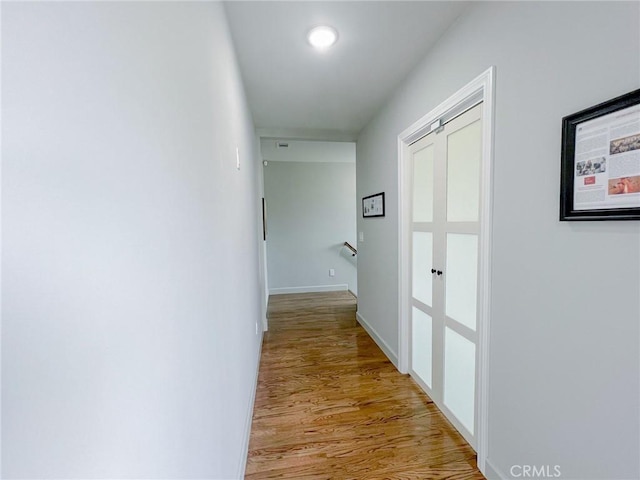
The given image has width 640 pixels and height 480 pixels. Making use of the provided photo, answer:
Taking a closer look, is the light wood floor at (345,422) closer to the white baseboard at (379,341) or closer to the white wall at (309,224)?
the white baseboard at (379,341)

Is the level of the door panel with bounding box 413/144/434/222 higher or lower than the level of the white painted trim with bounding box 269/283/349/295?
higher

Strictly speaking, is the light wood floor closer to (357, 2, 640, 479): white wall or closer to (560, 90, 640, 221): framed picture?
(357, 2, 640, 479): white wall

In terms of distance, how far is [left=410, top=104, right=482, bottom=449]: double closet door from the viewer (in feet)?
5.23

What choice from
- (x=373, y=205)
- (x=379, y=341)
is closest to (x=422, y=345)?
(x=379, y=341)

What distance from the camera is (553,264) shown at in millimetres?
1069

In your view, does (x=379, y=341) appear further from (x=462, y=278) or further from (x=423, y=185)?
(x=423, y=185)

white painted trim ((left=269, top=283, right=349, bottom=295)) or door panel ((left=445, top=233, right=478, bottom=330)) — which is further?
white painted trim ((left=269, top=283, right=349, bottom=295))

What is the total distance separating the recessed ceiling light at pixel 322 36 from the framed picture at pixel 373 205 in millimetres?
1390

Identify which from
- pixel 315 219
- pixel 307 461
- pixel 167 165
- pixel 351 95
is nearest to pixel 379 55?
pixel 351 95

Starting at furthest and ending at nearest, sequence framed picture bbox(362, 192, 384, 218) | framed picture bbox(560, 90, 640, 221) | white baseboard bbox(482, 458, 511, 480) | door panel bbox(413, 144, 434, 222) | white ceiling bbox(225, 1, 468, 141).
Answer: framed picture bbox(362, 192, 384, 218)
door panel bbox(413, 144, 434, 222)
white ceiling bbox(225, 1, 468, 141)
white baseboard bbox(482, 458, 511, 480)
framed picture bbox(560, 90, 640, 221)

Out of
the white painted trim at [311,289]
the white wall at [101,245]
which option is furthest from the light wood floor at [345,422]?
the white painted trim at [311,289]

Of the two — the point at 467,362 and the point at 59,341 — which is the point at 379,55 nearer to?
the point at 467,362

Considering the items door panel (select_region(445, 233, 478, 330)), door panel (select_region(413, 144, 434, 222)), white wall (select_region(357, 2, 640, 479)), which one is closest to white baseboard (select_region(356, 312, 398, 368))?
door panel (select_region(445, 233, 478, 330))

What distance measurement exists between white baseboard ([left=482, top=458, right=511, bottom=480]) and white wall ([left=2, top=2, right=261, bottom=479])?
1392 millimetres
